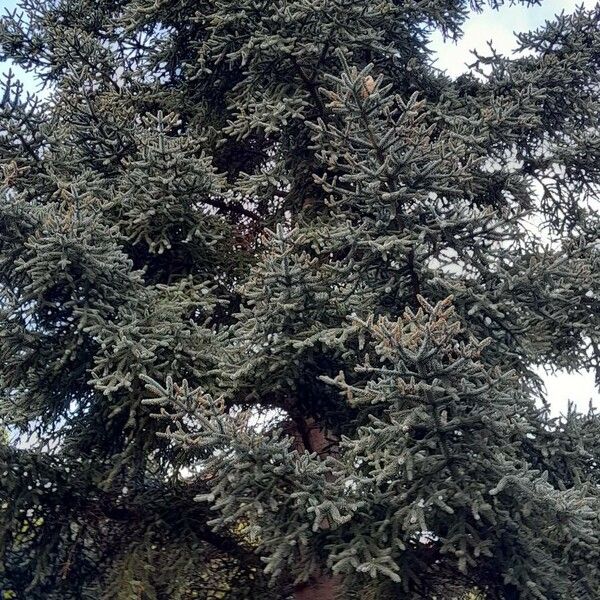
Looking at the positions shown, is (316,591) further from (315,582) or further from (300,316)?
(300,316)

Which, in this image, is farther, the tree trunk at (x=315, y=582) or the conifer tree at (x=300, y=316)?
the tree trunk at (x=315, y=582)

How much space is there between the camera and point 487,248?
3.96 metres

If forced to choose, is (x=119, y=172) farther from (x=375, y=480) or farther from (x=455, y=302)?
(x=375, y=480)

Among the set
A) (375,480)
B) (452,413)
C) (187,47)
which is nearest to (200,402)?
(375,480)

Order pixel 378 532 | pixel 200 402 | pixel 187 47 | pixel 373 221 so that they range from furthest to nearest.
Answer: pixel 187 47, pixel 373 221, pixel 378 532, pixel 200 402

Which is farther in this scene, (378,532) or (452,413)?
(378,532)

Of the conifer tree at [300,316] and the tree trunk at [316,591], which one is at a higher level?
the conifer tree at [300,316]

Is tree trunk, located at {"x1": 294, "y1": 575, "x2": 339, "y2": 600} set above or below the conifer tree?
below

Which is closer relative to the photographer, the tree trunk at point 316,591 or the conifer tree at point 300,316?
the conifer tree at point 300,316

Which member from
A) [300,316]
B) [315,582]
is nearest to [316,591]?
[315,582]

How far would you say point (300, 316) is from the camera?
4078mm

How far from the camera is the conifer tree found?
11.2 feet

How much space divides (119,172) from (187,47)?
54.9 inches

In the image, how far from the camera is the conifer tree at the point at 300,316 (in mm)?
3410
